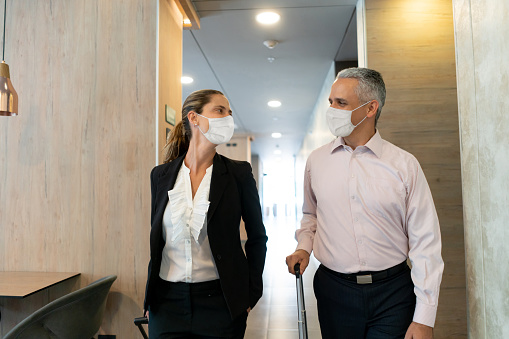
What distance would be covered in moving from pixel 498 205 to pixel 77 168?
103 inches

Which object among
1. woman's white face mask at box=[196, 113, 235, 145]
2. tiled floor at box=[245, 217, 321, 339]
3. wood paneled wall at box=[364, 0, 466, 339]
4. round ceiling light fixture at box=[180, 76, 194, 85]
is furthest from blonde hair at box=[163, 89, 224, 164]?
round ceiling light fixture at box=[180, 76, 194, 85]

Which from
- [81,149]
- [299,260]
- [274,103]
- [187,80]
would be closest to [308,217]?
[299,260]

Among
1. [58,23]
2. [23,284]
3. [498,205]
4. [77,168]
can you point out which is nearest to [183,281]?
[498,205]

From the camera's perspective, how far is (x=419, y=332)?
4.55ft

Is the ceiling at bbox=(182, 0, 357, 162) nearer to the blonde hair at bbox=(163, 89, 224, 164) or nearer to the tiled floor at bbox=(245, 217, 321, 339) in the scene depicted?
the blonde hair at bbox=(163, 89, 224, 164)

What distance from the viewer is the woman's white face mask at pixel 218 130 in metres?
1.82

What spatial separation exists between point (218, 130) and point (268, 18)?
2546 millimetres

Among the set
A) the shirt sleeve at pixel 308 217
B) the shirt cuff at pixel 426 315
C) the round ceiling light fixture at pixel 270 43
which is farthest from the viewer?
the round ceiling light fixture at pixel 270 43

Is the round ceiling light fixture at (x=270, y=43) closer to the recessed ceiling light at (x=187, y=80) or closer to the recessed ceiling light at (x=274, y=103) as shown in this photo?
the recessed ceiling light at (x=187, y=80)

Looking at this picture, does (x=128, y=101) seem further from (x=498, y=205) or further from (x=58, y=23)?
(x=498, y=205)

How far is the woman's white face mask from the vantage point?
1.82 meters

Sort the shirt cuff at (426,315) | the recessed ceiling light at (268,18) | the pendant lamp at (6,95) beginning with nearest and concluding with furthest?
1. the shirt cuff at (426,315)
2. the pendant lamp at (6,95)
3. the recessed ceiling light at (268,18)

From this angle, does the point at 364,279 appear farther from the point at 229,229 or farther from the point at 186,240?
the point at 186,240

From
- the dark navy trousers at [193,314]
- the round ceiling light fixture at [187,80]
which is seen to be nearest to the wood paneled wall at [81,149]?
the dark navy trousers at [193,314]
